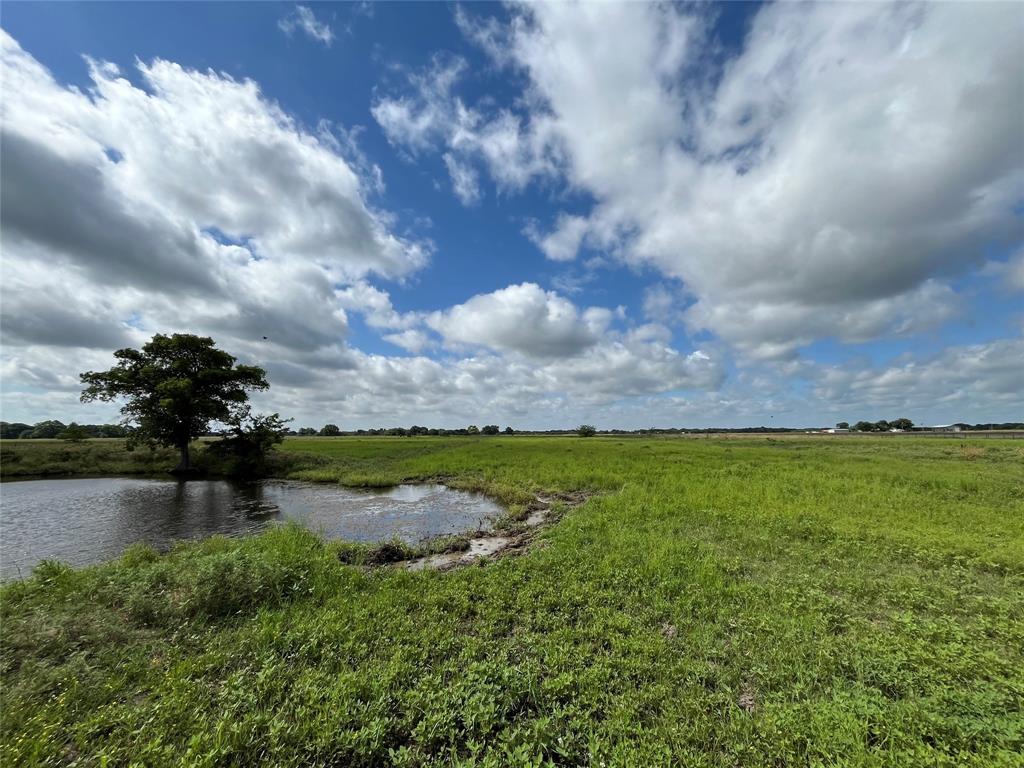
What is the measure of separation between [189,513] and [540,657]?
69.9 ft

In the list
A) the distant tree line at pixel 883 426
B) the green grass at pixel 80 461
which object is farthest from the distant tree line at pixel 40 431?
the distant tree line at pixel 883 426

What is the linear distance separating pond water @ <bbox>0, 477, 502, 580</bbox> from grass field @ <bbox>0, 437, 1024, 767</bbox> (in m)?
5.23

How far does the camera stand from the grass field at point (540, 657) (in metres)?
4.29

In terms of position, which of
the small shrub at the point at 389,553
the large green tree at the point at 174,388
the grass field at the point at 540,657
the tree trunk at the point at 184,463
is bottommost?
the small shrub at the point at 389,553

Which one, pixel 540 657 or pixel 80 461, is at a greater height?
pixel 80 461

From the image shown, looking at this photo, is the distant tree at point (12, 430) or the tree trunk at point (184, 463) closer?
the tree trunk at point (184, 463)

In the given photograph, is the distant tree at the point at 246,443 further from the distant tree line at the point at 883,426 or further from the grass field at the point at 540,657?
the distant tree line at the point at 883,426

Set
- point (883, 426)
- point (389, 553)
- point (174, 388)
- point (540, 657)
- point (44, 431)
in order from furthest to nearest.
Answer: point (883, 426) < point (44, 431) < point (174, 388) < point (389, 553) < point (540, 657)

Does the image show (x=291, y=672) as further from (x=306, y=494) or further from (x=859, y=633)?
(x=306, y=494)

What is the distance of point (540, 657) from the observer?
596 cm

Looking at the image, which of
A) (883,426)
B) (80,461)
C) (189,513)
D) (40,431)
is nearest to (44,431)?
(40,431)

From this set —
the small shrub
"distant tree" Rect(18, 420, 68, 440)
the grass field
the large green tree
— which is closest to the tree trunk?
the large green tree

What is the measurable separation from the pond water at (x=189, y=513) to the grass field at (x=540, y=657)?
17.2 feet

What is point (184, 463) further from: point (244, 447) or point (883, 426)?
point (883, 426)
